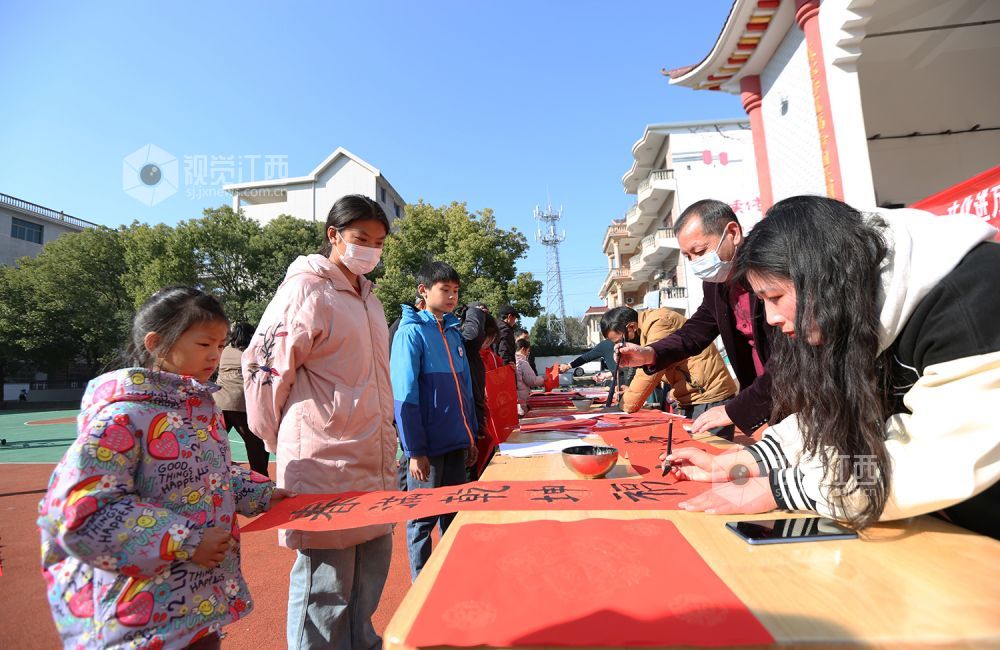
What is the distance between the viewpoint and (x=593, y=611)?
72 centimetres

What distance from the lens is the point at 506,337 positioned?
17.6ft

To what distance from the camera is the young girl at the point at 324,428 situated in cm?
156

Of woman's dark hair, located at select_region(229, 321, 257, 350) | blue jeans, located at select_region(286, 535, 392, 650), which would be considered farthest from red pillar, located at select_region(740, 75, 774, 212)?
blue jeans, located at select_region(286, 535, 392, 650)

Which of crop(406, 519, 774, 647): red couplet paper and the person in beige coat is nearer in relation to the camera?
crop(406, 519, 774, 647): red couplet paper

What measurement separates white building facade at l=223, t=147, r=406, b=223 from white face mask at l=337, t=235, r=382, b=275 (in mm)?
27555

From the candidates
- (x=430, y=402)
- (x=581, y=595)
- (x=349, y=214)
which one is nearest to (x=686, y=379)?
(x=430, y=402)

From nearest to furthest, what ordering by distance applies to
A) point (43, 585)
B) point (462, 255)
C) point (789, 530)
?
point (789, 530)
point (43, 585)
point (462, 255)

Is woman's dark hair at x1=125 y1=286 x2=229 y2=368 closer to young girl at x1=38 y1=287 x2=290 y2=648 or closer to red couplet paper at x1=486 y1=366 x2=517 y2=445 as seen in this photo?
young girl at x1=38 y1=287 x2=290 y2=648

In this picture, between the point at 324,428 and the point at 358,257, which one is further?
the point at 358,257

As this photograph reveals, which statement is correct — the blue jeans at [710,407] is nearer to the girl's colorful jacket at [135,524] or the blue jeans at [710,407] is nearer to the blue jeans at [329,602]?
the blue jeans at [329,602]

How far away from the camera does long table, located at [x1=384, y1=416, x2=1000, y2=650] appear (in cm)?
64

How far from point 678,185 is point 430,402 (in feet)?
49.0

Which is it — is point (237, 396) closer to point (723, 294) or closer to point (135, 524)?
point (135, 524)

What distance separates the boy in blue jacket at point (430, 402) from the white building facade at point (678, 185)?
9.19 m
